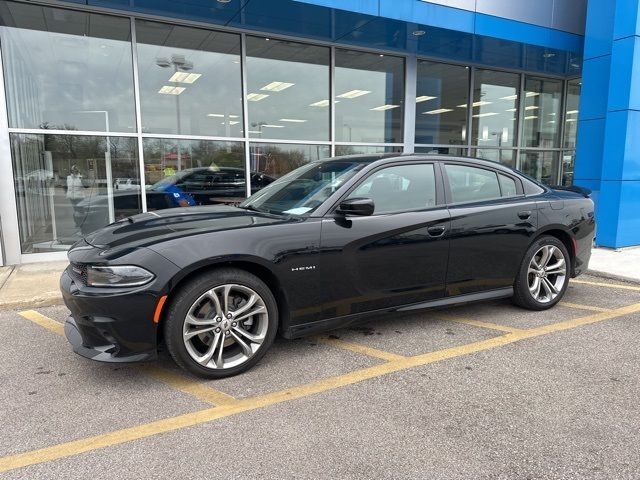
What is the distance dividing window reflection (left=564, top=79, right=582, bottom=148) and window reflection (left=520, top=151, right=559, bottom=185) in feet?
1.70

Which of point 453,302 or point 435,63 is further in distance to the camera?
point 435,63

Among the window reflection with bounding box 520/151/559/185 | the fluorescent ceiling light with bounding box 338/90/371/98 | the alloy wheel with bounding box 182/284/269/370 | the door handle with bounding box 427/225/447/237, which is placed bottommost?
the alloy wheel with bounding box 182/284/269/370

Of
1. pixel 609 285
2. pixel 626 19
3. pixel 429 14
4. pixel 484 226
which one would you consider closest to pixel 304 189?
pixel 484 226

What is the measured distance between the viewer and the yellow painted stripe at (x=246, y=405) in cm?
251

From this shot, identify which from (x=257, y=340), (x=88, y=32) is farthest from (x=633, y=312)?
(x=88, y=32)

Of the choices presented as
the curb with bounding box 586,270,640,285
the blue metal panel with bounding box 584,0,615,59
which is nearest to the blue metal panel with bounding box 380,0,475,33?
the blue metal panel with bounding box 584,0,615,59

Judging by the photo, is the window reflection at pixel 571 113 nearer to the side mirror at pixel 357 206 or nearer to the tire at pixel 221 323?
the side mirror at pixel 357 206

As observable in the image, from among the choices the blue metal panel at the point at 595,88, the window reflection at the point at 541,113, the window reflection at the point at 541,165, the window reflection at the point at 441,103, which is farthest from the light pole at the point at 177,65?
the window reflection at the point at 541,165

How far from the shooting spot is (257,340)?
3400mm

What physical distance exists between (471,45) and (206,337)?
335 inches

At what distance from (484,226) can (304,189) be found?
169 centimetres

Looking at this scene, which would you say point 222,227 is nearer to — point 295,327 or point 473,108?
point 295,327

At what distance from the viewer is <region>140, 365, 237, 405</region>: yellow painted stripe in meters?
3.08

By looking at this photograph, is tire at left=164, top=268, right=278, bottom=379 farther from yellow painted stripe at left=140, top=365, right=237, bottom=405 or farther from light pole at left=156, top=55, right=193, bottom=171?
light pole at left=156, top=55, right=193, bottom=171
